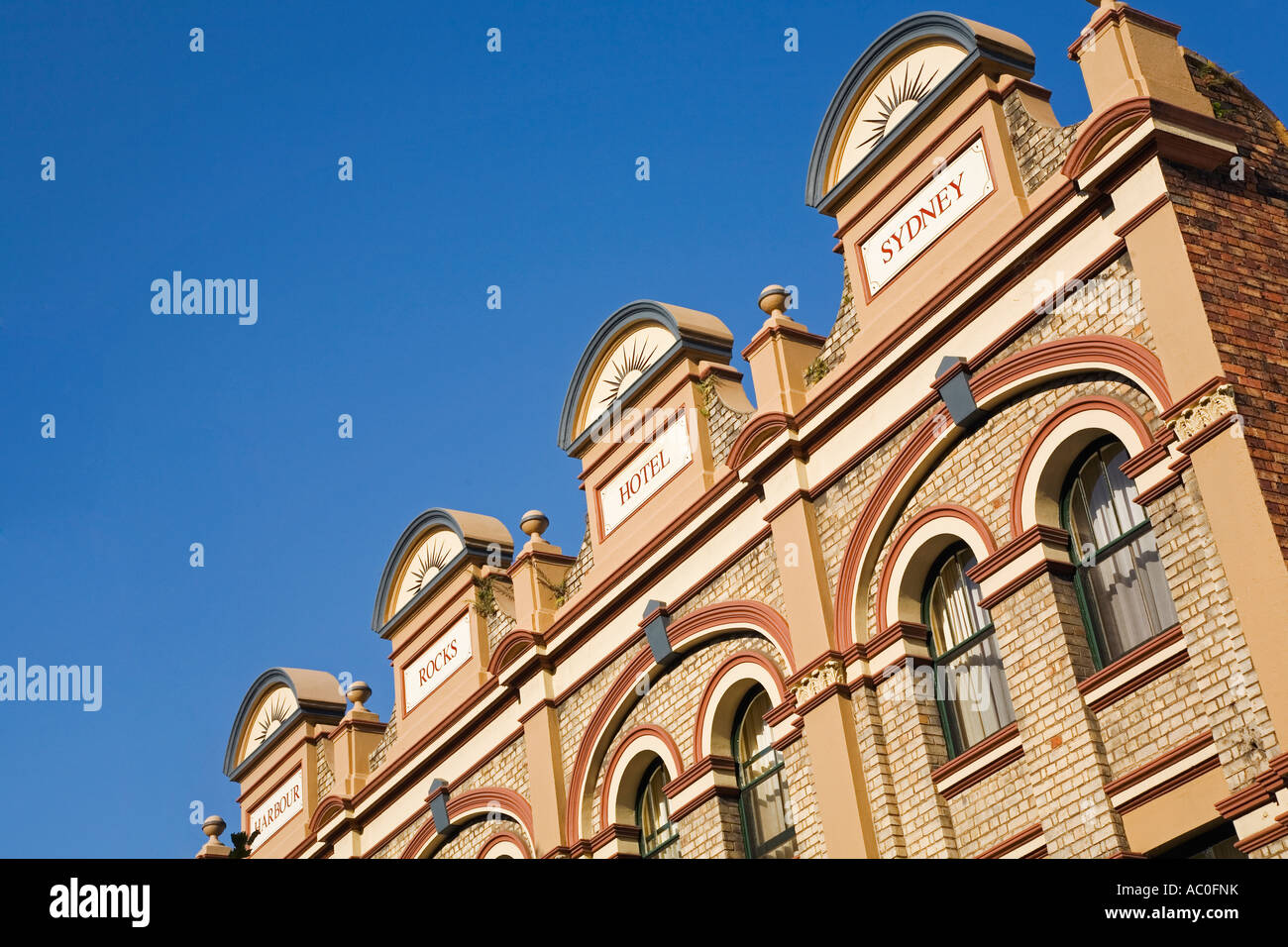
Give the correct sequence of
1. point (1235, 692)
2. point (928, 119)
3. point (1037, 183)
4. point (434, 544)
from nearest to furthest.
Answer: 1. point (1235, 692)
2. point (1037, 183)
3. point (928, 119)
4. point (434, 544)

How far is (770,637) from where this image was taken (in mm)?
15625

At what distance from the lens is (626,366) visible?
18656 mm

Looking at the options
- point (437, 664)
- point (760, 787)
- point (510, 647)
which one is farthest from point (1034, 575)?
point (437, 664)

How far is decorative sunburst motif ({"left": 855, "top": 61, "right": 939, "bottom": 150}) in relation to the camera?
15.2 meters

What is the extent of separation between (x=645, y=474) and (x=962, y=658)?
529 centimetres

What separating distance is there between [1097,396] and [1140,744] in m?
2.76

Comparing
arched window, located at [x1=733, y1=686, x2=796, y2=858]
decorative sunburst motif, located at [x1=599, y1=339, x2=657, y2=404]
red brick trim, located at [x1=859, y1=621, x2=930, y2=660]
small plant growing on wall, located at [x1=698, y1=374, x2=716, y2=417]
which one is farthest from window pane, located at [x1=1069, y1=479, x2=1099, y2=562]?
decorative sunburst motif, located at [x1=599, y1=339, x2=657, y2=404]

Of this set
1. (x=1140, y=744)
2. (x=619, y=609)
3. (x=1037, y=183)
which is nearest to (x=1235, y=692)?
(x=1140, y=744)

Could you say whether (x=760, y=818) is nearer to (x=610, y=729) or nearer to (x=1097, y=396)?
(x=610, y=729)

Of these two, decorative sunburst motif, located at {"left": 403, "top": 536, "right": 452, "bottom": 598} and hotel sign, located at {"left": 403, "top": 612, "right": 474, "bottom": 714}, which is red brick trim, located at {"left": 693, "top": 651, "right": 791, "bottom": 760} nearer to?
hotel sign, located at {"left": 403, "top": 612, "right": 474, "bottom": 714}

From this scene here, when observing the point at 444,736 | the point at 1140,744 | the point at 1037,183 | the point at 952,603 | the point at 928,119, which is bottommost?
the point at 1140,744

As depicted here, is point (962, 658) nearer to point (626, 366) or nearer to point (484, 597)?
point (626, 366)

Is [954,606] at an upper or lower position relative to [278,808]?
lower

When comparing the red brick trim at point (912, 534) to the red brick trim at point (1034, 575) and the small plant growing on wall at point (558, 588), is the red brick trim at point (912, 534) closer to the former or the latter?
the red brick trim at point (1034, 575)
